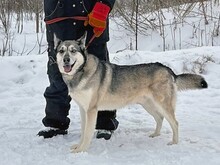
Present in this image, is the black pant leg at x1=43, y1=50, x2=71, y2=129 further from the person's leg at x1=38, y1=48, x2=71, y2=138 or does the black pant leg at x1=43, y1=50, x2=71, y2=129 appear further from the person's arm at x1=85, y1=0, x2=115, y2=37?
the person's arm at x1=85, y1=0, x2=115, y2=37

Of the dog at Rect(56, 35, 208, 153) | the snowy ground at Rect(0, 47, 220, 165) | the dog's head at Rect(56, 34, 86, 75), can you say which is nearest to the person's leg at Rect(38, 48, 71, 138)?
the snowy ground at Rect(0, 47, 220, 165)

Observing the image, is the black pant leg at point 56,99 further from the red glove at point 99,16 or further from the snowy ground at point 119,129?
the red glove at point 99,16

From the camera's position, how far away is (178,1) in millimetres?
8289

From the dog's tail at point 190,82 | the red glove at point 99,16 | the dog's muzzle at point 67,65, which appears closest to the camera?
the dog's muzzle at point 67,65

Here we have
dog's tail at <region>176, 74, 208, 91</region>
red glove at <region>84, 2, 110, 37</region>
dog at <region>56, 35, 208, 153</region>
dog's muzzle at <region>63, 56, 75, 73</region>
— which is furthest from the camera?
dog's tail at <region>176, 74, 208, 91</region>

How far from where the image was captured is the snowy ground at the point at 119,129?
2844 millimetres

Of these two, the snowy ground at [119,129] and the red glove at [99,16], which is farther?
the red glove at [99,16]

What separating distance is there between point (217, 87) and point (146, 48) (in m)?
3.24

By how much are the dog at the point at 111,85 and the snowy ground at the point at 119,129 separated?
0.17m

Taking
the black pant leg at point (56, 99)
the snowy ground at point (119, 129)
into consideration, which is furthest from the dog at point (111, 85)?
the black pant leg at point (56, 99)

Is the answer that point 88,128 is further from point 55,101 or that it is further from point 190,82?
point 190,82

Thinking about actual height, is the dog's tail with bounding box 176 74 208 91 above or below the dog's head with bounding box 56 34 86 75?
below

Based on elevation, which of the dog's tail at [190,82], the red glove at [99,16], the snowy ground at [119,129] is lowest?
the snowy ground at [119,129]

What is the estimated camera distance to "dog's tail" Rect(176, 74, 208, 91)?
10.7 feet
